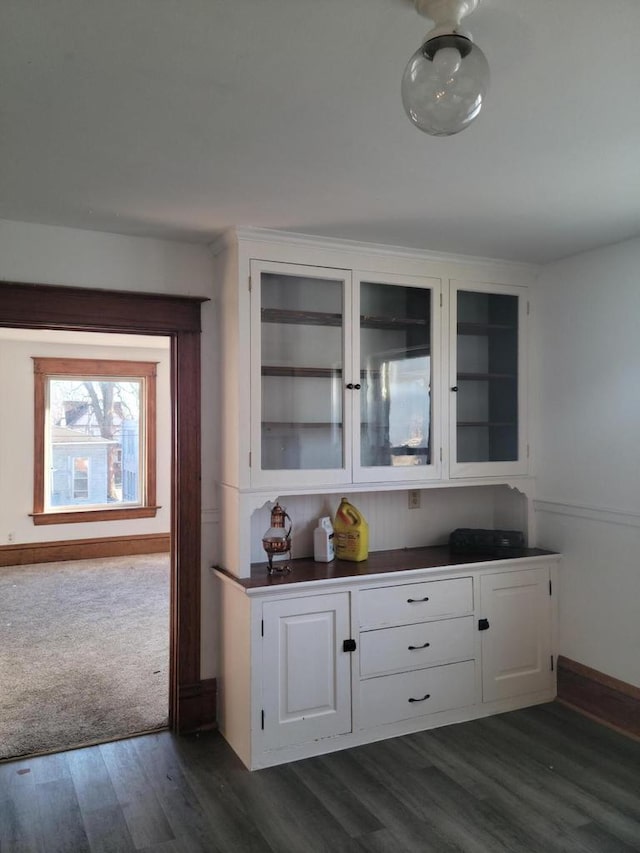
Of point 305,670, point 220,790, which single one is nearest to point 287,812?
point 220,790

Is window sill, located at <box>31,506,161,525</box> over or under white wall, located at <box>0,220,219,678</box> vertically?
under

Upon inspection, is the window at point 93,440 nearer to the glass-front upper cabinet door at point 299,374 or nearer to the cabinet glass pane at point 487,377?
the glass-front upper cabinet door at point 299,374

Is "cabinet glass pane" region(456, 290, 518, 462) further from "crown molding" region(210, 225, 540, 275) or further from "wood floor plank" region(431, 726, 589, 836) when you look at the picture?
"wood floor plank" region(431, 726, 589, 836)

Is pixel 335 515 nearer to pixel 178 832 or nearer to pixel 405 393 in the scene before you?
pixel 405 393

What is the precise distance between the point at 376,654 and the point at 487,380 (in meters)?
1.55

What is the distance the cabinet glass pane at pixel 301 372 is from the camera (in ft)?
10.3

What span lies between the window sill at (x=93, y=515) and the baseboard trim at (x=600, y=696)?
16.9ft

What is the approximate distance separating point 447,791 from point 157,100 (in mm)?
2692

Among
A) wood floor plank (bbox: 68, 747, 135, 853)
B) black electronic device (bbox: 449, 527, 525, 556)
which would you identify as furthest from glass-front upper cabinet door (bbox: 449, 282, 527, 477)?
wood floor plank (bbox: 68, 747, 135, 853)

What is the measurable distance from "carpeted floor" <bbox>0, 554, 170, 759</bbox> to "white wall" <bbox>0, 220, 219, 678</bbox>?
66 centimetres

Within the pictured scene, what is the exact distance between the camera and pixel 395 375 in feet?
11.2

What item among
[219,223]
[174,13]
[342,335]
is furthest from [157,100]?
[342,335]

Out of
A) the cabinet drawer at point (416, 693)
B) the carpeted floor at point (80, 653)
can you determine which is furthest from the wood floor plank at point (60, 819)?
the cabinet drawer at point (416, 693)

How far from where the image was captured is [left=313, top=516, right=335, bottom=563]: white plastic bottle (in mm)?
3381
